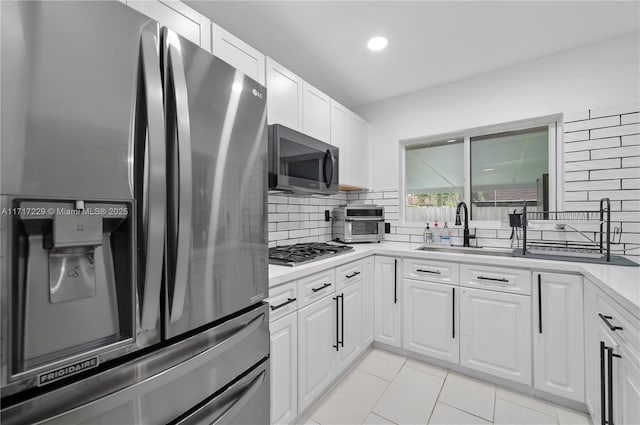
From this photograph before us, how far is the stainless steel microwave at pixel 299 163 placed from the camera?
1725 mm

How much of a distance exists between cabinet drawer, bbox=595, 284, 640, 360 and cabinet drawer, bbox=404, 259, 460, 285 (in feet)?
2.51

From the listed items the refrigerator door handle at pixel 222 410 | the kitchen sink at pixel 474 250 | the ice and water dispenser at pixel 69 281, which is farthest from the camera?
the kitchen sink at pixel 474 250

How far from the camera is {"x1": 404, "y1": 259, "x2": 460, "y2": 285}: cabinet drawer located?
81.1 inches

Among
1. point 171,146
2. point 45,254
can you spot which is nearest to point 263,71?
point 171,146

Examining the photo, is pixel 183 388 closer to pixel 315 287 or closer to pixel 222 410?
pixel 222 410

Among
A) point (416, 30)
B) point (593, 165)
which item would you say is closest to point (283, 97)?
point (416, 30)

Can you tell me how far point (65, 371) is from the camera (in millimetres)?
595

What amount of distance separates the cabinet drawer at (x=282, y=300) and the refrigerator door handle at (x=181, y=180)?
0.56 meters

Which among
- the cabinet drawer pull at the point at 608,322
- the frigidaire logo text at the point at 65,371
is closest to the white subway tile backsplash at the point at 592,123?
the cabinet drawer pull at the point at 608,322

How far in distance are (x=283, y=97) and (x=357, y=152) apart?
116 centimetres

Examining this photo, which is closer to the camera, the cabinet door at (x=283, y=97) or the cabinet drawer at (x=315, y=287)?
the cabinet drawer at (x=315, y=287)

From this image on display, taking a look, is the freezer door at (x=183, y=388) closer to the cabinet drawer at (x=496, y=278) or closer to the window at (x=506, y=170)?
the cabinet drawer at (x=496, y=278)

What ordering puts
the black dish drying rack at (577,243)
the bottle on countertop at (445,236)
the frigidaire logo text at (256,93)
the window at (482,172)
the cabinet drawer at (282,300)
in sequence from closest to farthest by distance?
the frigidaire logo text at (256,93) < the cabinet drawer at (282,300) < the black dish drying rack at (577,243) < the window at (482,172) < the bottle on countertop at (445,236)

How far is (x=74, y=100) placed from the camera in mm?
619
